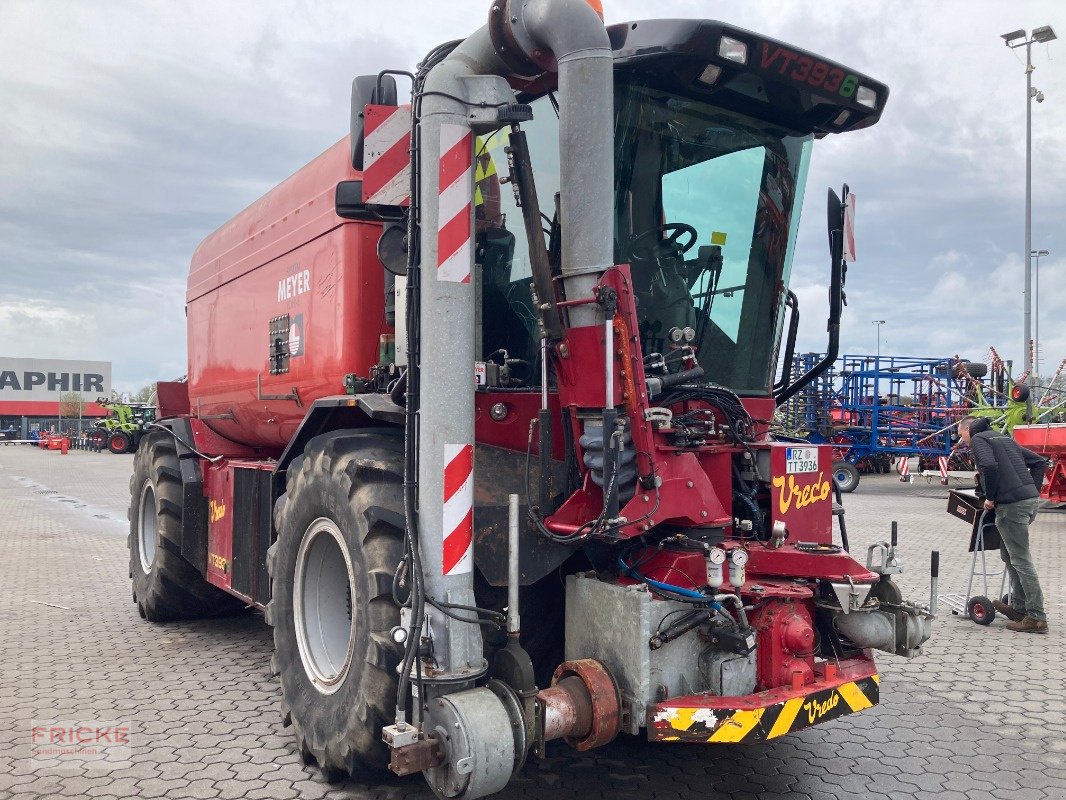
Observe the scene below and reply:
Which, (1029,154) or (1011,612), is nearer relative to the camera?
(1011,612)

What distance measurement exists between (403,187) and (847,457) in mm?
20078

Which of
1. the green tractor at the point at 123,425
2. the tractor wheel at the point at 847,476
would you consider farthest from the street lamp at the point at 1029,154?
the green tractor at the point at 123,425

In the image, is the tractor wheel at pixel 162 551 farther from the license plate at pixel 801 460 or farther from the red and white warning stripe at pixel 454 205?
the license plate at pixel 801 460

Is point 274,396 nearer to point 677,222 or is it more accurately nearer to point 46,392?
point 677,222

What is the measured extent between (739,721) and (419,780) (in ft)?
5.12

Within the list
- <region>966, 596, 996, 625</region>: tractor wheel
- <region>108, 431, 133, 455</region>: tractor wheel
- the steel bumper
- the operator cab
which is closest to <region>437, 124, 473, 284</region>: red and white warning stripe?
the operator cab

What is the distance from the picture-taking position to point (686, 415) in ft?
12.7

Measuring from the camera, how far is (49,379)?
77938mm

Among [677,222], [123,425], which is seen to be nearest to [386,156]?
[677,222]

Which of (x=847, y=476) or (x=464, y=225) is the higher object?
(x=464, y=225)

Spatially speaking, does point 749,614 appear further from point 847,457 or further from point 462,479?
point 847,457

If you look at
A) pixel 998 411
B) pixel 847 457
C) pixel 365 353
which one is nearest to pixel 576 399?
pixel 365 353

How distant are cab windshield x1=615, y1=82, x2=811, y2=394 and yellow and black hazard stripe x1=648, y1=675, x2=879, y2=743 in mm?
1537

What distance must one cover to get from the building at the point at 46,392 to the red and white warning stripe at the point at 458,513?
73.3 meters
